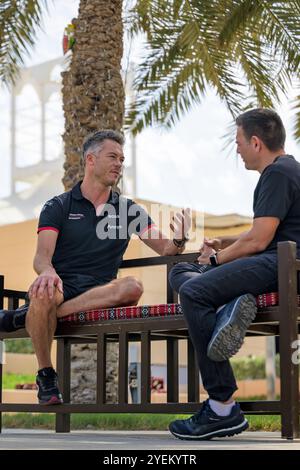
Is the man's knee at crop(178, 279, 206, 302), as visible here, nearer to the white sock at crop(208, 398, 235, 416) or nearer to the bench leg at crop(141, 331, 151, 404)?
the white sock at crop(208, 398, 235, 416)

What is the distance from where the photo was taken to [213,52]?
10.7 meters

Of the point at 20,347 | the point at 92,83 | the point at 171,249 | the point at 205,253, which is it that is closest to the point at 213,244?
the point at 205,253

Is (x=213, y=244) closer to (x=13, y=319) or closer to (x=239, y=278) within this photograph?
(x=239, y=278)

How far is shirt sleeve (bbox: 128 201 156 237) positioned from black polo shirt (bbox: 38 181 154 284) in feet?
0.27

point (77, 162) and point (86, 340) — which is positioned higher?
point (77, 162)

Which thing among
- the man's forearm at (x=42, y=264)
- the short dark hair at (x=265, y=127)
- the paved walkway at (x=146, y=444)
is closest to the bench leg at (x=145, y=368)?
the paved walkway at (x=146, y=444)

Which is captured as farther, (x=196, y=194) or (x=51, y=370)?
(x=196, y=194)

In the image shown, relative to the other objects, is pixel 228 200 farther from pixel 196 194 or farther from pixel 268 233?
pixel 268 233

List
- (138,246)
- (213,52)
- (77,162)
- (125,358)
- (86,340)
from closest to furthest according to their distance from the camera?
(125,358), (86,340), (77,162), (213,52), (138,246)

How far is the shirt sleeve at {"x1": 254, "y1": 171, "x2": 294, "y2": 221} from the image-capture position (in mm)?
4184

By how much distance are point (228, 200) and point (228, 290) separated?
73.7ft

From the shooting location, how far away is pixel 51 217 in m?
5.40
